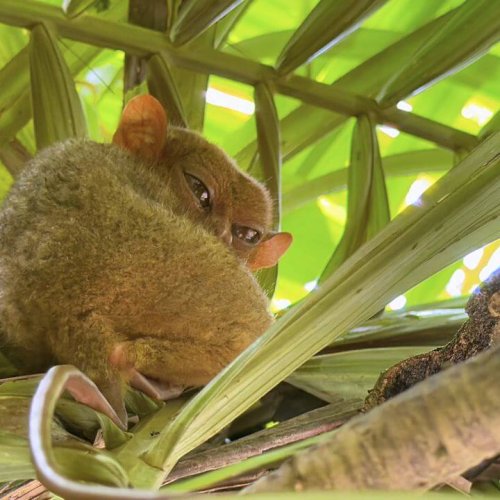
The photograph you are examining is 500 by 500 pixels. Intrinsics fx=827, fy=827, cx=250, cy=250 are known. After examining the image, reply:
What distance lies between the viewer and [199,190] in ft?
4.78

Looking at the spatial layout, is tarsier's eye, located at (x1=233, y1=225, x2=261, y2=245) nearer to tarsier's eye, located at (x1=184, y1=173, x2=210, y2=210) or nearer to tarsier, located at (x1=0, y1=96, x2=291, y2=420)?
tarsier's eye, located at (x1=184, y1=173, x2=210, y2=210)

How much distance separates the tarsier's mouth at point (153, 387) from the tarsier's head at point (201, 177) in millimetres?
357

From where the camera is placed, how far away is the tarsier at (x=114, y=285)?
1.02 meters

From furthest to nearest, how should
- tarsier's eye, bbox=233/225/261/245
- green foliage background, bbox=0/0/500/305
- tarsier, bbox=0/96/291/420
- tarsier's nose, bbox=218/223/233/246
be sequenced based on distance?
green foliage background, bbox=0/0/500/305 → tarsier's eye, bbox=233/225/261/245 → tarsier's nose, bbox=218/223/233/246 → tarsier, bbox=0/96/291/420

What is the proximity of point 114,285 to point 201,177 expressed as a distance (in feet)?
1.61

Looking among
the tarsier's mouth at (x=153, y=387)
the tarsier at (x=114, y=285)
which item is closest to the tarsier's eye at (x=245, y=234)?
the tarsier at (x=114, y=285)

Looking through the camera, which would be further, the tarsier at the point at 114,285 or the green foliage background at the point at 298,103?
the green foliage background at the point at 298,103

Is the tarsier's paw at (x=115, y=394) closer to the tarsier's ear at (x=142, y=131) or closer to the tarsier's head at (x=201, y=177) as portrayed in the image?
the tarsier's head at (x=201, y=177)

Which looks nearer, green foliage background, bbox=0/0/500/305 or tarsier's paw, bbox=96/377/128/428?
tarsier's paw, bbox=96/377/128/428

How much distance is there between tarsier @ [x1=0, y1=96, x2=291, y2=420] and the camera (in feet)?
3.34

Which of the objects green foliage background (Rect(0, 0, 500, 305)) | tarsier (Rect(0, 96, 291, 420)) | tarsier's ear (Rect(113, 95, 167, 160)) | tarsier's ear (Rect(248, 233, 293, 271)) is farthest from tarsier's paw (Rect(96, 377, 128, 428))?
green foliage background (Rect(0, 0, 500, 305))

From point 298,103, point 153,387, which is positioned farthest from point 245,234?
point 298,103

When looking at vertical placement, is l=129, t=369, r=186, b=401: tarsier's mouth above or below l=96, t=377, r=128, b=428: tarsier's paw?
above

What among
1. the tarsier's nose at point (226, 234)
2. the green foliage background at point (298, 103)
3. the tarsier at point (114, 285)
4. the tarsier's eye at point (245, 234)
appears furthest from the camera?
the green foliage background at point (298, 103)
